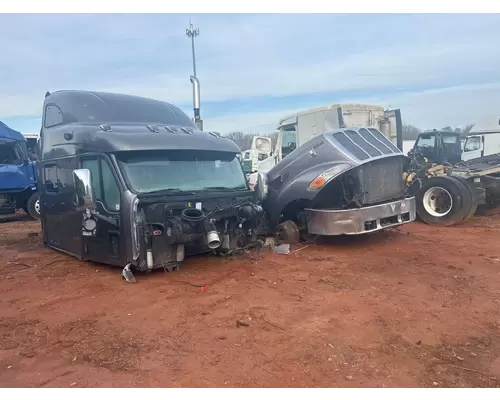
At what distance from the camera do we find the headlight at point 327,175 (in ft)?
22.4

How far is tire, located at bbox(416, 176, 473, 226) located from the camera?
9.70 m

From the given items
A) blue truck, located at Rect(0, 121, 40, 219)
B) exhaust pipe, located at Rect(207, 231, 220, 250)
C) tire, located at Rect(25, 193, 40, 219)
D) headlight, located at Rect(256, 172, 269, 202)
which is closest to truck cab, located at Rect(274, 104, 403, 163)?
headlight, located at Rect(256, 172, 269, 202)

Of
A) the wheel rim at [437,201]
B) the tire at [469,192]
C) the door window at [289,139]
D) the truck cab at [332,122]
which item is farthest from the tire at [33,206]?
the tire at [469,192]

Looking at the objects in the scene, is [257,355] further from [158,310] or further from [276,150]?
[276,150]

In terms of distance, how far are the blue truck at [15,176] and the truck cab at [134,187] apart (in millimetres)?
6717

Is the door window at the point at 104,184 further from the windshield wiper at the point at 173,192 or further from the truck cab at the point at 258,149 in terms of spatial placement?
the truck cab at the point at 258,149

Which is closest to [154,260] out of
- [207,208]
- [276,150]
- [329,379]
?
[207,208]

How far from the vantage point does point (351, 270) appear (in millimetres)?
6176

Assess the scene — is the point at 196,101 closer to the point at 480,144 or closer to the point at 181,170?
the point at 181,170

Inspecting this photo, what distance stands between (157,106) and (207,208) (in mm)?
2837

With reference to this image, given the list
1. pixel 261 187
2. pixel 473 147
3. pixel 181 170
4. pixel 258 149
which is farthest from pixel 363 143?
pixel 473 147

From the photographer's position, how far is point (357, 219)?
6891mm

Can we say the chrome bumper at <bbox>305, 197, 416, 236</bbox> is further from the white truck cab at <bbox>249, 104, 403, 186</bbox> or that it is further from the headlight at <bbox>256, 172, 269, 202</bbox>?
the white truck cab at <bbox>249, 104, 403, 186</bbox>

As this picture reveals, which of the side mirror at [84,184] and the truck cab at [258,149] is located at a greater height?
the truck cab at [258,149]
